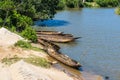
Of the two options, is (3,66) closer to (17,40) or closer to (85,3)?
(17,40)

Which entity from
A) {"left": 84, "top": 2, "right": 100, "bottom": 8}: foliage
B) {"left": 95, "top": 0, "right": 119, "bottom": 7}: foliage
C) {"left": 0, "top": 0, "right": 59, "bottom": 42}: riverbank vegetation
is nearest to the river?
{"left": 0, "top": 0, "right": 59, "bottom": 42}: riverbank vegetation

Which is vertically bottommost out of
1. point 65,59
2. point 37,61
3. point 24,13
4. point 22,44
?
point 24,13

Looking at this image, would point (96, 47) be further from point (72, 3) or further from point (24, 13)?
point (72, 3)

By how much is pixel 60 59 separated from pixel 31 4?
81.5 ft

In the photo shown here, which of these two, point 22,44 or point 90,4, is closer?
point 22,44

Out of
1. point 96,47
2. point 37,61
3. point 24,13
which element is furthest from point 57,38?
point 37,61

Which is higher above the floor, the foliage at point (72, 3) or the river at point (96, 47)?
the river at point (96, 47)

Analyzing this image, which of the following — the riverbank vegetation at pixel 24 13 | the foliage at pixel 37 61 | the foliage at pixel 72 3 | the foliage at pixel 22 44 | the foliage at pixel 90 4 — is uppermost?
the foliage at pixel 37 61

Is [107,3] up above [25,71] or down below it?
below

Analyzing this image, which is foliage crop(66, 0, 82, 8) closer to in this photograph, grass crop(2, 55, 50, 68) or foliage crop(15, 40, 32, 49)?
foliage crop(15, 40, 32, 49)

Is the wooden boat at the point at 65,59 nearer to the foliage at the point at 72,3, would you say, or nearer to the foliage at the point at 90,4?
the foliage at the point at 72,3

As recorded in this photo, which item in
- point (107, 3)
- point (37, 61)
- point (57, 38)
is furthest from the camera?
point (107, 3)

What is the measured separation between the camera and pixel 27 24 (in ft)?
127

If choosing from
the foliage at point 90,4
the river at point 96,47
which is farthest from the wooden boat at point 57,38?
the foliage at point 90,4
